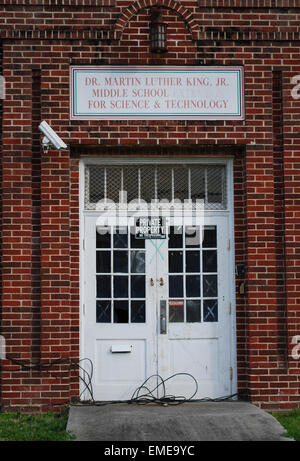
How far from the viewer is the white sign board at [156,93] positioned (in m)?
8.18

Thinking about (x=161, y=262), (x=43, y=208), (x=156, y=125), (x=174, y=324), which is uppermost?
(x=156, y=125)

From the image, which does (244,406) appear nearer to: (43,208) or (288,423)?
(288,423)

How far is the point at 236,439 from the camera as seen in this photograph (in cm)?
652

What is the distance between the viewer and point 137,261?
27.5 ft

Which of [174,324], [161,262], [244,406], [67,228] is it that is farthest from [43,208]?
[244,406]

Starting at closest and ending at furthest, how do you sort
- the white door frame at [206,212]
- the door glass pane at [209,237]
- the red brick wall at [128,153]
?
the red brick wall at [128,153] → the white door frame at [206,212] → the door glass pane at [209,237]

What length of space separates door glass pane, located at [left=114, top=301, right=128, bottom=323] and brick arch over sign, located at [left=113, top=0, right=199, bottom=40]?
3.25 meters

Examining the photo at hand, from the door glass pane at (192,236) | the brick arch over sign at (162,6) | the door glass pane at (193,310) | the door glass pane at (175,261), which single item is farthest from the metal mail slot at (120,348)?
the brick arch over sign at (162,6)

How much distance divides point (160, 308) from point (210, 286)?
0.69m

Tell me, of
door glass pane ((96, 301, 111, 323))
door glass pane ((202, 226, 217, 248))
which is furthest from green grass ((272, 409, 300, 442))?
door glass pane ((96, 301, 111, 323))

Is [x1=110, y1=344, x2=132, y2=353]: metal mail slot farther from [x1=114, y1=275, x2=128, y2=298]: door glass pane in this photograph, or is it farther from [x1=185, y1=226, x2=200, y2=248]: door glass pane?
[x1=185, y1=226, x2=200, y2=248]: door glass pane

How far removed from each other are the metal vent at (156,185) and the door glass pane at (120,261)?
2.03ft

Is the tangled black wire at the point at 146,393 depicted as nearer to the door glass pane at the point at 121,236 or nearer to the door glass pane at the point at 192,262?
the door glass pane at the point at 192,262

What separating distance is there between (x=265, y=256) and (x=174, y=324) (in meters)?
1.39
